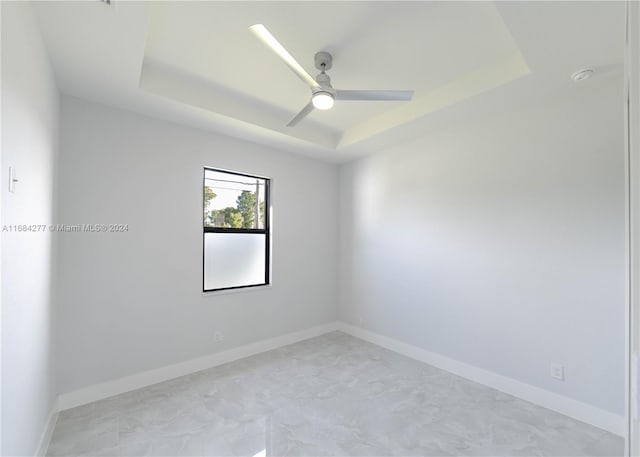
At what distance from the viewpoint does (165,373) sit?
293cm

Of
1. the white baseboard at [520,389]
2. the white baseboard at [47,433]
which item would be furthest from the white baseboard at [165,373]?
the white baseboard at [520,389]

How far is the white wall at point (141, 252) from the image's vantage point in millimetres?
2516

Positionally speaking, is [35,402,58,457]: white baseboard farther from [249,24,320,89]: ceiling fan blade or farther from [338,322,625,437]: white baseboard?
[338,322,625,437]: white baseboard

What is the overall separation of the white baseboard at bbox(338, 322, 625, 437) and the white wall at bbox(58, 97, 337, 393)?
1651mm

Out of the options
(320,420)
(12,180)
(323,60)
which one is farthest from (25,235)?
(320,420)

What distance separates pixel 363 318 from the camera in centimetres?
419

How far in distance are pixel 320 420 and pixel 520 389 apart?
180 centimetres

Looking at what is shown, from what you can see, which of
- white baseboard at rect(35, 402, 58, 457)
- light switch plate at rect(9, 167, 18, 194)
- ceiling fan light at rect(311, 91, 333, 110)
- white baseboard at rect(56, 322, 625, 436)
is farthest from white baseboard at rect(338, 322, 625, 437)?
light switch plate at rect(9, 167, 18, 194)

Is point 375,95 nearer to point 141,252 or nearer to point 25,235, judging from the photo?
point 25,235

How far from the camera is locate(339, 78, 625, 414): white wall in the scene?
7.47 ft

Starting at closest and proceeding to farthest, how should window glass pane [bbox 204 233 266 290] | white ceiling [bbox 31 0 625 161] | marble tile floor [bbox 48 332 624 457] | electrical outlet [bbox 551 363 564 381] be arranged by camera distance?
white ceiling [bbox 31 0 625 161] → marble tile floor [bbox 48 332 624 457] → electrical outlet [bbox 551 363 564 381] → window glass pane [bbox 204 233 266 290]

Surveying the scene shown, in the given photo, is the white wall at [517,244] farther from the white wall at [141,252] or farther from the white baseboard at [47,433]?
the white baseboard at [47,433]

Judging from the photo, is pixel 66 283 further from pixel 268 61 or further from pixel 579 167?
pixel 579 167

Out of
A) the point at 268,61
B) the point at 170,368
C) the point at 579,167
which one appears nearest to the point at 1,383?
the point at 170,368
